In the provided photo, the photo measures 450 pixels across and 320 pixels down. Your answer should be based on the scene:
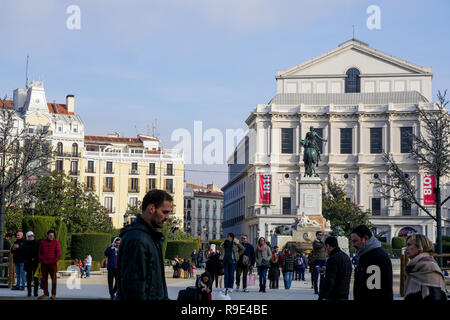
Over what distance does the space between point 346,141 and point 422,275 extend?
85388 mm

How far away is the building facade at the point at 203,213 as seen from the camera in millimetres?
133500

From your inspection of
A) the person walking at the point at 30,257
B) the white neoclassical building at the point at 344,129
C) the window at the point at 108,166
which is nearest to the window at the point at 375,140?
the white neoclassical building at the point at 344,129

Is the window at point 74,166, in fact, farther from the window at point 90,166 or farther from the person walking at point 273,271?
the person walking at point 273,271

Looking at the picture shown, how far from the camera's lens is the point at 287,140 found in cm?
9394

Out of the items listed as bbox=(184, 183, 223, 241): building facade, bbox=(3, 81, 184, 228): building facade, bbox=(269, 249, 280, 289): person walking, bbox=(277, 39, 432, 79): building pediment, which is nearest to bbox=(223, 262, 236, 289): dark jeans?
bbox=(269, 249, 280, 289): person walking

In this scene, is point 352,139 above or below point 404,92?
below

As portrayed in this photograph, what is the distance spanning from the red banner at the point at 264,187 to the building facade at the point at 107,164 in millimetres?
10297

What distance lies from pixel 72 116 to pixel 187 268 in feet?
215

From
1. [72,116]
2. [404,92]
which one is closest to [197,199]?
[72,116]

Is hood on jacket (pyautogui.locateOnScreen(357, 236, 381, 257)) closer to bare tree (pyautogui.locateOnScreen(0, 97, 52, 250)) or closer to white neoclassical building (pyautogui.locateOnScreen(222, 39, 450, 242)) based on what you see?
bare tree (pyautogui.locateOnScreen(0, 97, 52, 250))

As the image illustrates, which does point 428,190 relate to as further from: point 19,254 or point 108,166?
point 19,254

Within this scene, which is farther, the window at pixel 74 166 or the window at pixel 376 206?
the window at pixel 74 166
